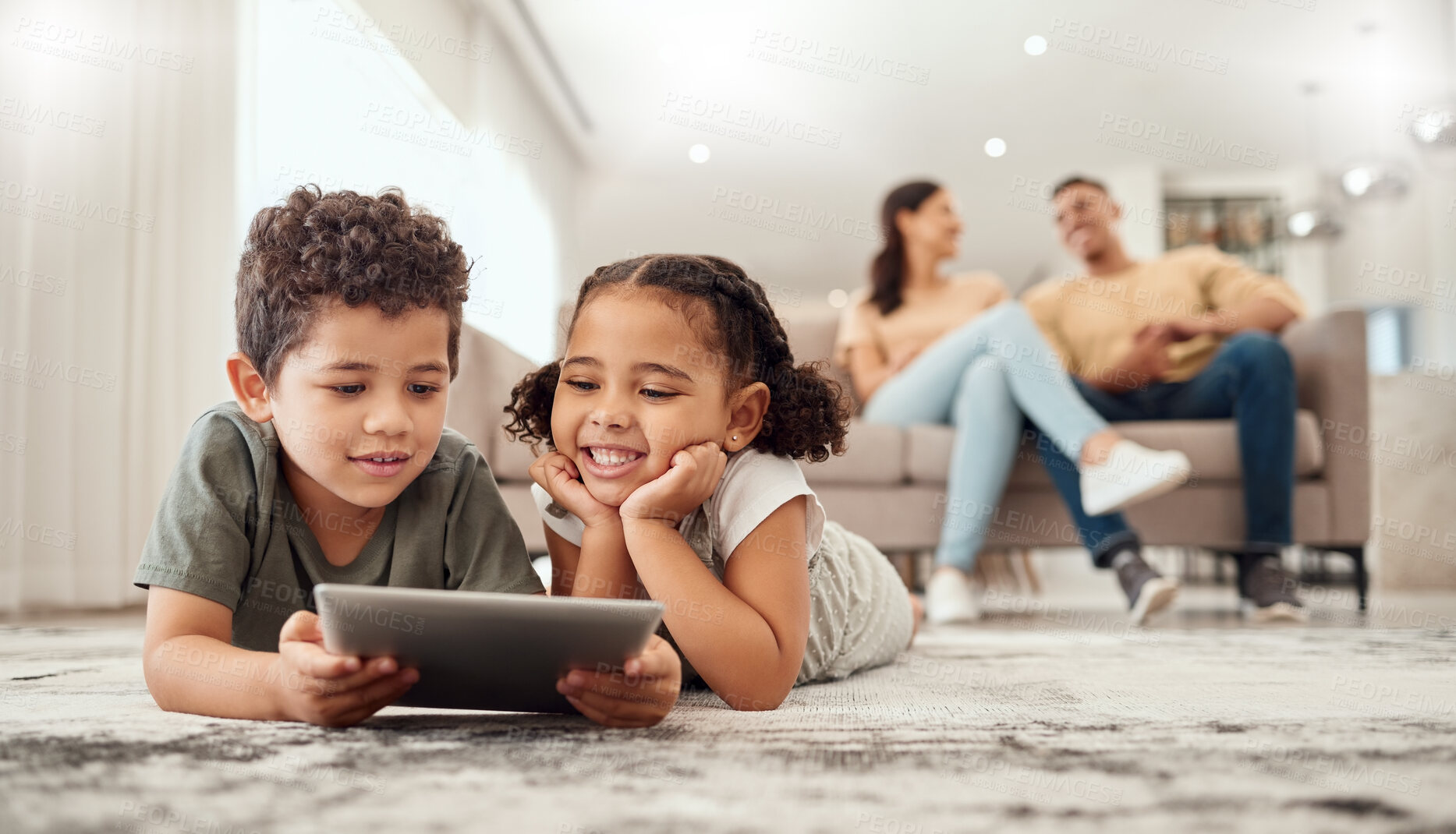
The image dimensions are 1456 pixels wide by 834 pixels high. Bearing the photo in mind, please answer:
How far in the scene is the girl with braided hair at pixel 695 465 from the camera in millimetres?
859

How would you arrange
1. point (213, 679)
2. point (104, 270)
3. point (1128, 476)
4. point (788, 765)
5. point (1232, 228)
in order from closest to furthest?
point (788, 765)
point (213, 679)
point (1128, 476)
point (104, 270)
point (1232, 228)

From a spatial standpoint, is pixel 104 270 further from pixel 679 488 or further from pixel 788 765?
pixel 788 765

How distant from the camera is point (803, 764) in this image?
0.60 meters

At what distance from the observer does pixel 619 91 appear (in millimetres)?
5812

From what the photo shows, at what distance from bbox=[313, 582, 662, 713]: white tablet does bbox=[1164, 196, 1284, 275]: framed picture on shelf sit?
7.07 metres

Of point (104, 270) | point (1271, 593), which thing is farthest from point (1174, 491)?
point (104, 270)

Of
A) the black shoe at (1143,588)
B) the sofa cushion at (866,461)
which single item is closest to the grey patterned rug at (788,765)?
the black shoe at (1143,588)

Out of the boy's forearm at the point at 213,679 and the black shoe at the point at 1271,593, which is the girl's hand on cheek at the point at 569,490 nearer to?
the boy's forearm at the point at 213,679

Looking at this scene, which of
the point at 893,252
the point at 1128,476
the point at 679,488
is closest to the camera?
the point at 679,488

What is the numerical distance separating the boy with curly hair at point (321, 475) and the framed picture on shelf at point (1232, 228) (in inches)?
271

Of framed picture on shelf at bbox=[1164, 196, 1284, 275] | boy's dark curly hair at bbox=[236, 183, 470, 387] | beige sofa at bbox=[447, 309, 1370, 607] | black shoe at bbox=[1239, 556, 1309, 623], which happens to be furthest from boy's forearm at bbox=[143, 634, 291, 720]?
framed picture on shelf at bbox=[1164, 196, 1284, 275]

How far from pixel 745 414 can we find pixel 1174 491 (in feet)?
5.67

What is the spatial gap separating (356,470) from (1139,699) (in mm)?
737

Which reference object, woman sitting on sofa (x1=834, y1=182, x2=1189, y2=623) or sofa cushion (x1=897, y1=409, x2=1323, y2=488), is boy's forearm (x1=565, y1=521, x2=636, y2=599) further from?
sofa cushion (x1=897, y1=409, x2=1323, y2=488)
